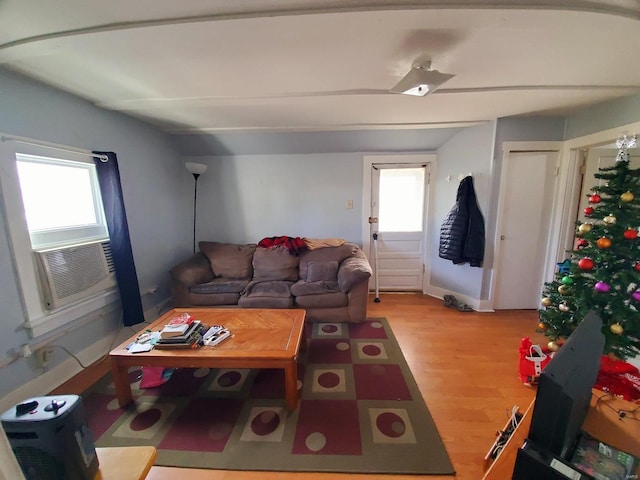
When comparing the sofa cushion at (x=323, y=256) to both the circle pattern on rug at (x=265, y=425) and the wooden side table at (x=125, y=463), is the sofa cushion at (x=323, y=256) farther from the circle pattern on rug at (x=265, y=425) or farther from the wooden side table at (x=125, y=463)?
Result: the wooden side table at (x=125, y=463)

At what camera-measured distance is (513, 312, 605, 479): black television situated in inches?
27.3

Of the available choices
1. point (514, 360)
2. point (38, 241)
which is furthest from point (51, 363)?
point (514, 360)

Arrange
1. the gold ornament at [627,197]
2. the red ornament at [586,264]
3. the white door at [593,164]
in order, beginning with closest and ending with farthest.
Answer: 1. the gold ornament at [627,197]
2. the red ornament at [586,264]
3. the white door at [593,164]

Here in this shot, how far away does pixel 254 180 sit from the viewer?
11.3ft

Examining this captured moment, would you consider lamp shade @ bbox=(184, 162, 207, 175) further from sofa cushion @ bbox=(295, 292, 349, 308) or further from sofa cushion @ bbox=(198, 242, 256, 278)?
sofa cushion @ bbox=(295, 292, 349, 308)

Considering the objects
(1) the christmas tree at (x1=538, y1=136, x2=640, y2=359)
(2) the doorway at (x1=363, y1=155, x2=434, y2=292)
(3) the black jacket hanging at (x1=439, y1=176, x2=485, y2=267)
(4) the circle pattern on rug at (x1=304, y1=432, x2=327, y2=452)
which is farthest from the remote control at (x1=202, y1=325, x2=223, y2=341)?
(3) the black jacket hanging at (x1=439, y1=176, x2=485, y2=267)

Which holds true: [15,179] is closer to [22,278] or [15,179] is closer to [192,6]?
[22,278]

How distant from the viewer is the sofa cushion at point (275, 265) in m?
2.92

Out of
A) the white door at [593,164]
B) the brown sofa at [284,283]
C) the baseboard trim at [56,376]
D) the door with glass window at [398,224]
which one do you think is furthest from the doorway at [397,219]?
the baseboard trim at [56,376]

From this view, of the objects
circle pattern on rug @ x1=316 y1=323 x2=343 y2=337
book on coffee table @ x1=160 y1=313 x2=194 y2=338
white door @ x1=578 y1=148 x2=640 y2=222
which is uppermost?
white door @ x1=578 y1=148 x2=640 y2=222

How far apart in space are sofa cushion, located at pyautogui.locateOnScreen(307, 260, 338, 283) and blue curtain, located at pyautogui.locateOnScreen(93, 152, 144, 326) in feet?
5.53

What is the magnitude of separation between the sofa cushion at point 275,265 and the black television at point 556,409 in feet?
7.82

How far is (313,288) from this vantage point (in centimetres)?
265

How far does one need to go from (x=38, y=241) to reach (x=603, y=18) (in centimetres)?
359
